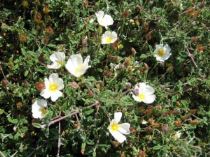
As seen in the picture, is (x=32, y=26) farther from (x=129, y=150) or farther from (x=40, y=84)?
(x=129, y=150)

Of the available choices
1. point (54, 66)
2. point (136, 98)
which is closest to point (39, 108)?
point (54, 66)

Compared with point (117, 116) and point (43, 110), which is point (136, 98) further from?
point (43, 110)

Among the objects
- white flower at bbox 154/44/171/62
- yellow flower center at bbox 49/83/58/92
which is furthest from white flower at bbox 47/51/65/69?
white flower at bbox 154/44/171/62

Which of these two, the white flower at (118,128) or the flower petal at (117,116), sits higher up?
the flower petal at (117,116)

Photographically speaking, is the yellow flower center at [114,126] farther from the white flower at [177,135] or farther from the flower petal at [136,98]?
the white flower at [177,135]

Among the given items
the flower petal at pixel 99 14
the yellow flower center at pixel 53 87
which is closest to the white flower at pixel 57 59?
the yellow flower center at pixel 53 87

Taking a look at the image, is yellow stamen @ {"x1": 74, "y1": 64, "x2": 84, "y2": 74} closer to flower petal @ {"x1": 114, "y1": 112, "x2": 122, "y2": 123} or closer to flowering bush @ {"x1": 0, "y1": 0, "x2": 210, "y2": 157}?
flowering bush @ {"x1": 0, "y1": 0, "x2": 210, "y2": 157}
